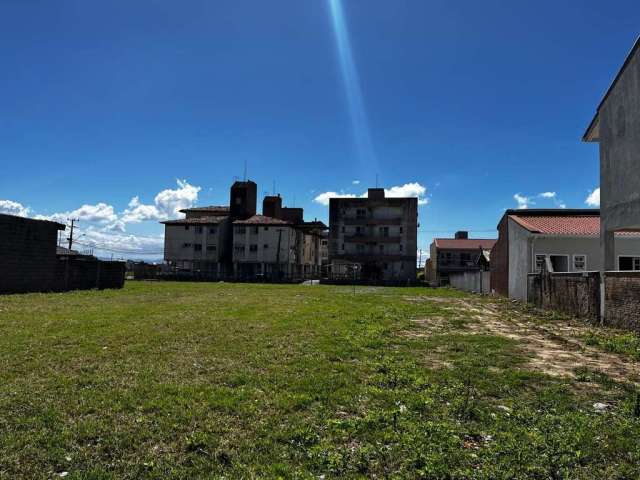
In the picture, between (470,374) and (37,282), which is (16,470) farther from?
(37,282)

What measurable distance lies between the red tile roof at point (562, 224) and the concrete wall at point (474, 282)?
9.49m

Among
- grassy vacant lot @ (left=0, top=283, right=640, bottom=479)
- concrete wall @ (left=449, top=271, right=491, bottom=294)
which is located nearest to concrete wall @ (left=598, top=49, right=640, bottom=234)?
grassy vacant lot @ (left=0, top=283, right=640, bottom=479)

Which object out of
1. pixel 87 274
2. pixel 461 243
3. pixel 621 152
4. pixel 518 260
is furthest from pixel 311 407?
pixel 461 243

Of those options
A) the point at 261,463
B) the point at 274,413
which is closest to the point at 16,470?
the point at 261,463

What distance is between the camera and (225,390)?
635cm

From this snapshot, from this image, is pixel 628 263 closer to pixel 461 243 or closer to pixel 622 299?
pixel 622 299

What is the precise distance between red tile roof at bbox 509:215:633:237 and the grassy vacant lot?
1718cm

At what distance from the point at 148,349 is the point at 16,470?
18.0 ft

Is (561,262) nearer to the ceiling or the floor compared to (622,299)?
nearer to the ceiling

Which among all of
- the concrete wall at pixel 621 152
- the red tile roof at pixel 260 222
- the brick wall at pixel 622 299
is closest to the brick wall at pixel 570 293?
the brick wall at pixel 622 299

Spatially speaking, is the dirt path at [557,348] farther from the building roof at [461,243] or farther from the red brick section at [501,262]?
the building roof at [461,243]

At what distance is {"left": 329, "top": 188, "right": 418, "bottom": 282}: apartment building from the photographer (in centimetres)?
7481

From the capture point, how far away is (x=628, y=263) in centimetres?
2628

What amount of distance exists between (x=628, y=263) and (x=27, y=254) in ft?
120
